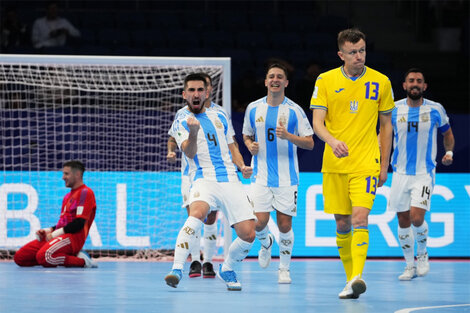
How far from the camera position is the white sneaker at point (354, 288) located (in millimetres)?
6871

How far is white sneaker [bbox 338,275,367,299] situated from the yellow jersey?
0.90 meters

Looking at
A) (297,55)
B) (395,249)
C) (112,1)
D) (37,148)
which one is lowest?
(395,249)

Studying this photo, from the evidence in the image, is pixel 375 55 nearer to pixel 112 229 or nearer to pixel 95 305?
pixel 112 229

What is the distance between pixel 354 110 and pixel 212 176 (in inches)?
55.1

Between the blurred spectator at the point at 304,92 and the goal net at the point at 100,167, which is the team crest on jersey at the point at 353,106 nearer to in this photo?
the goal net at the point at 100,167

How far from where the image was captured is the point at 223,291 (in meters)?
7.81

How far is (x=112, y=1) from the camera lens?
17047 mm

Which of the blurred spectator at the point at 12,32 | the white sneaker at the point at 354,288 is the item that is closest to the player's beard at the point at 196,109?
the white sneaker at the point at 354,288

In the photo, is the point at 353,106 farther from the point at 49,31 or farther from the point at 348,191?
the point at 49,31

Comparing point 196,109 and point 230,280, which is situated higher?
point 196,109

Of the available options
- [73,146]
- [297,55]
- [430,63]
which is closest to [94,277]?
[73,146]

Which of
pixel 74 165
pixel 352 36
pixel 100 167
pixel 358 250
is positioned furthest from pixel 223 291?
pixel 100 167

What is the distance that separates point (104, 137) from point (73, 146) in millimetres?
433

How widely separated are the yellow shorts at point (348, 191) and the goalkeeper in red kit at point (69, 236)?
394 centimetres
